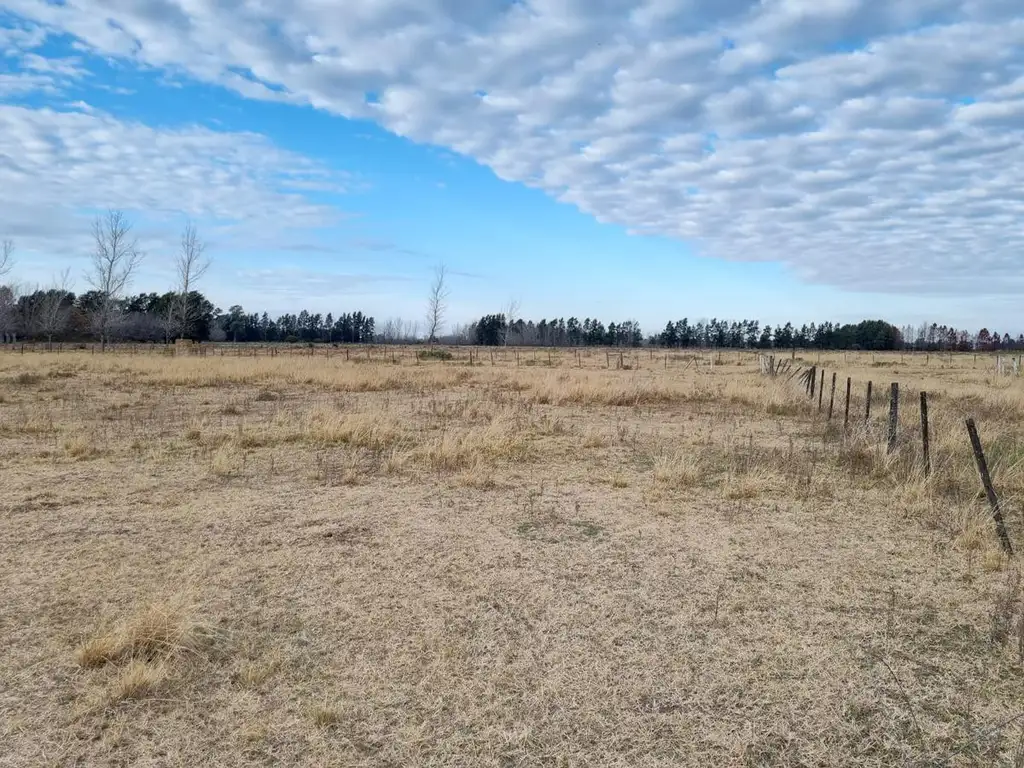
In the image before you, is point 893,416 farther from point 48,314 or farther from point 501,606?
point 48,314

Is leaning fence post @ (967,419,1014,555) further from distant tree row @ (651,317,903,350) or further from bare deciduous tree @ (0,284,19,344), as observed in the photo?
distant tree row @ (651,317,903,350)

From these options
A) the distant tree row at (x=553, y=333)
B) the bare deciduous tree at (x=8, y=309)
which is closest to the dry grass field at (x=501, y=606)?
the bare deciduous tree at (x=8, y=309)

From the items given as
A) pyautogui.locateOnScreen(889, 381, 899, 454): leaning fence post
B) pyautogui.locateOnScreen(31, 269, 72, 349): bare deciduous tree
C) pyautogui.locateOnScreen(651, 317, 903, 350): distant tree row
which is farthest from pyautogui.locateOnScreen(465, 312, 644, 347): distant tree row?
pyautogui.locateOnScreen(889, 381, 899, 454): leaning fence post

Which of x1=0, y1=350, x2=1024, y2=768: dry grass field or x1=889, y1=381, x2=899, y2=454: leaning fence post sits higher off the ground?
x1=889, y1=381, x2=899, y2=454: leaning fence post

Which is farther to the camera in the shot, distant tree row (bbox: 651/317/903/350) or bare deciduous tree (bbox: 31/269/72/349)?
distant tree row (bbox: 651/317/903/350)

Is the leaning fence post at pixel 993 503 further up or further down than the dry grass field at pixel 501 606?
further up

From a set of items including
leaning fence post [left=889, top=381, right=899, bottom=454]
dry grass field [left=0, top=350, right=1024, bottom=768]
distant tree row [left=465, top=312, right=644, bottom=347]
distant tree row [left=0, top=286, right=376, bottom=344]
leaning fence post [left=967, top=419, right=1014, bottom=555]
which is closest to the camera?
dry grass field [left=0, top=350, right=1024, bottom=768]

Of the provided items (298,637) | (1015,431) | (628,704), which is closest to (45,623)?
(298,637)

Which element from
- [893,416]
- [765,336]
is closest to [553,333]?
[765,336]

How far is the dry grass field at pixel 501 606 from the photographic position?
10.2 ft

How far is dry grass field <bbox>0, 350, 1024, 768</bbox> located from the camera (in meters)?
3.10

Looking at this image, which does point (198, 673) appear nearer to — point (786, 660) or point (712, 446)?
point (786, 660)

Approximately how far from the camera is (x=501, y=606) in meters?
4.45

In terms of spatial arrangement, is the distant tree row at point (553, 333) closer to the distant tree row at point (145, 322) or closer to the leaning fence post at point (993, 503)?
the distant tree row at point (145, 322)
